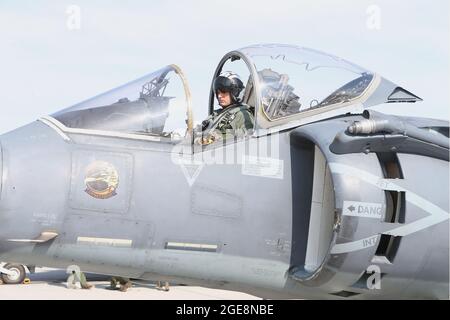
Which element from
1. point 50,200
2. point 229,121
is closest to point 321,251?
point 229,121

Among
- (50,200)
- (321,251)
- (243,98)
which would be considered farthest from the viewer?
(243,98)

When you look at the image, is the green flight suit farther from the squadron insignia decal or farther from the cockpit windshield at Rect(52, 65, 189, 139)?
the squadron insignia decal

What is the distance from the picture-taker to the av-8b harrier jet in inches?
184

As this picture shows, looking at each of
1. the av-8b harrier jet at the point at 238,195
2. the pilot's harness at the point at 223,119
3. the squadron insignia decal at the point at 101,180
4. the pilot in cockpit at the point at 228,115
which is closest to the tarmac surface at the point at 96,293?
the pilot in cockpit at the point at 228,115

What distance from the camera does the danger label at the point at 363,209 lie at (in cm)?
476

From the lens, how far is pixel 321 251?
5.19m

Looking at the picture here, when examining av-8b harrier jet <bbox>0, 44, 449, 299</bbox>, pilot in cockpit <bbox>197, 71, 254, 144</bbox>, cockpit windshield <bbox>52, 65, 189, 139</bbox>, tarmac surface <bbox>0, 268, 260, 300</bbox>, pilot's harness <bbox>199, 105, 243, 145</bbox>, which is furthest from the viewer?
tarmac surface <bbox>0, 268, 260, 300</bbox>

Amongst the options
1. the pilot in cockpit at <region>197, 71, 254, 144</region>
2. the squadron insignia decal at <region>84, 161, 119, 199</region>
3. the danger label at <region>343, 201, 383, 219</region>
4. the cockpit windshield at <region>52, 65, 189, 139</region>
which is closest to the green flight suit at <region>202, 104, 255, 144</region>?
the pilot in cockpit at <region>197, 71, 254, 144</region>

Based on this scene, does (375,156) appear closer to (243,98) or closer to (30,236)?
(243,98)

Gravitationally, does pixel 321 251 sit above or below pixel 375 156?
below

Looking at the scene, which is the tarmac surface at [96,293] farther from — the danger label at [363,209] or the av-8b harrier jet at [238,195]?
the danger label at [363,209]

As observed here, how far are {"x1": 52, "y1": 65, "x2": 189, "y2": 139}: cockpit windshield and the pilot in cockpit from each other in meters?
0.29

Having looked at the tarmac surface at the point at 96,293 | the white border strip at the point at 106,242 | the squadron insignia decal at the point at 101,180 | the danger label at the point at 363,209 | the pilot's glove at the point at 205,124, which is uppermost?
the pilot's glove at the point at 205,124
